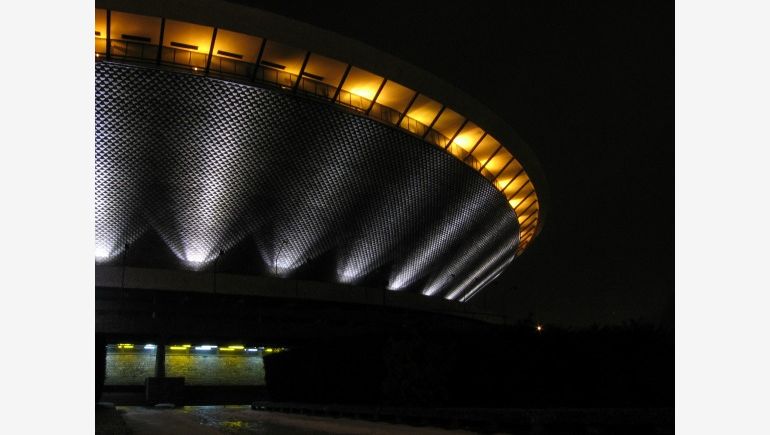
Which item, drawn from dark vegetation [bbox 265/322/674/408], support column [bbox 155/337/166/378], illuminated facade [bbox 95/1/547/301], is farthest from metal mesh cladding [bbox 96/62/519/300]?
dark vegetation [bbox 265/322/674/408]

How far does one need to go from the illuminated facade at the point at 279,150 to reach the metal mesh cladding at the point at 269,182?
7 centimetres

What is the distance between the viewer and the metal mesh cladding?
27.7 meters

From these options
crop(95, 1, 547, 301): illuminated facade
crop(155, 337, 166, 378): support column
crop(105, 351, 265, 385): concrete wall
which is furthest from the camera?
crop(105, 351, 265, 385): concrete wall

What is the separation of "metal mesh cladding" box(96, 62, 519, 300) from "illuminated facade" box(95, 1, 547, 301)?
7cm

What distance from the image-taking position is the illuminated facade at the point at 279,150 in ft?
86.4

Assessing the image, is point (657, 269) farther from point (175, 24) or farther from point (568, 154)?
point (175, 24)

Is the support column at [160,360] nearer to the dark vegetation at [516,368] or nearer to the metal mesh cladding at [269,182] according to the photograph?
the metal mesh cladding at [269,182]

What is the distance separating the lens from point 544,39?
32.4 metres

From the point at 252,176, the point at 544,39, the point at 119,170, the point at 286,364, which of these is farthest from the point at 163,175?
the point at 544,39

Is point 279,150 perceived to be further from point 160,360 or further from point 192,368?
point 192,368

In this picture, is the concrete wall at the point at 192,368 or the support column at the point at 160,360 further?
the concrete wall at the point at 192,368

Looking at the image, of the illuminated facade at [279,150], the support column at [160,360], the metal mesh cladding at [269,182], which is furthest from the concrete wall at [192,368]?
the illuminated facade at [279,150]

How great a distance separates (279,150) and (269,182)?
226 centimetres

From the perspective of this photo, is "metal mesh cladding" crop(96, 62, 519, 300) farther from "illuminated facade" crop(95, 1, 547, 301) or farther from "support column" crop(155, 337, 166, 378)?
"support column" crop(155, 337, 166, 378)
